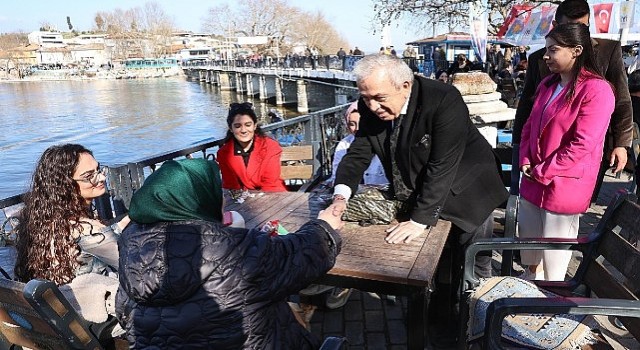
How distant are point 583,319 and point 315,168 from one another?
3160mm

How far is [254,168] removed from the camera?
3.80 m

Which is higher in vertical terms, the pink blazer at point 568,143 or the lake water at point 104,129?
the pink blazer at point 568,143

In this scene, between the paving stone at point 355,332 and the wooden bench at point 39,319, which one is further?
the paving stone at point 355,332

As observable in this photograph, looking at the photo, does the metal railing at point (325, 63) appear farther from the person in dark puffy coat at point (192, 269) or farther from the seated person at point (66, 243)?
the person in dark puffy coat at point (192, 269)

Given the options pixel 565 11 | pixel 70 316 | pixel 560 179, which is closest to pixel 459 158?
pixel 560 179

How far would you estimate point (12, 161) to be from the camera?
20031 mm

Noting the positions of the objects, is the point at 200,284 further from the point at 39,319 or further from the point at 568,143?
the point at 568,143

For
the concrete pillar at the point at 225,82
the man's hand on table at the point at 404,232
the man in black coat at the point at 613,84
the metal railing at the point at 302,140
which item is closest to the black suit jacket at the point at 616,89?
the man in black coat at the point at 613,84

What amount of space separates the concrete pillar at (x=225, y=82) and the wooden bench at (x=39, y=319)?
61.6 meters

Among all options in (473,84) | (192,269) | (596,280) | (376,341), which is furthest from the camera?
(473,84)

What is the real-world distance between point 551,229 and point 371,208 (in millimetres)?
1190

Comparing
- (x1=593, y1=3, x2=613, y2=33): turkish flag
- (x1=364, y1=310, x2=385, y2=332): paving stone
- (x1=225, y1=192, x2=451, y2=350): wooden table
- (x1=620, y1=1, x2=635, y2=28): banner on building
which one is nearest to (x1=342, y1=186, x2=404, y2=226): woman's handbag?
(x1=225, y1=192, x2=451, y2=350): wooden table

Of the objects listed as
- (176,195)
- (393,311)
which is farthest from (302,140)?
(176,195)

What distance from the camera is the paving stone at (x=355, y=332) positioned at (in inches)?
115
